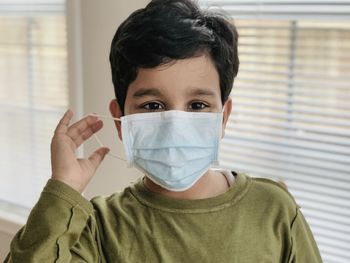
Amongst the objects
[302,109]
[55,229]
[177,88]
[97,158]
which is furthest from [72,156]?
[302,109]

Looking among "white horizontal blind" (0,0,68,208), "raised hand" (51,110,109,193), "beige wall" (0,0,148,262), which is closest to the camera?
"raised hand" (51,110,109,193)

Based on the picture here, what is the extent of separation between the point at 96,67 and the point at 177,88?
0.92 meters

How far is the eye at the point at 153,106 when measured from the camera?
1.21 meters

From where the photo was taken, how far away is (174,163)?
1202 mm

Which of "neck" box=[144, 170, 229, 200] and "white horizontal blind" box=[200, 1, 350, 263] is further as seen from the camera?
"white horizontal blind" box=[200, 1, 350, 263]

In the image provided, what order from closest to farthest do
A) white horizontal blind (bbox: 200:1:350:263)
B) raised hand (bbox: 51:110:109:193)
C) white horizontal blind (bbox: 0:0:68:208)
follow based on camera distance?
raised hand (bbox: 51:110:109:193)
white horizontal blind (bbox: 200:1:350:263)
white horizontal blind (bbox: 0:0:68:208)

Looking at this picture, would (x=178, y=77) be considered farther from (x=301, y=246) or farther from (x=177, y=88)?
(x=301, y=246)

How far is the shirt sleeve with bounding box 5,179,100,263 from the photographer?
113 cm

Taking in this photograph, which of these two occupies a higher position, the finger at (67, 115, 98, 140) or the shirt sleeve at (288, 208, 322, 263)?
the finger at (67, 115, 98, 140)

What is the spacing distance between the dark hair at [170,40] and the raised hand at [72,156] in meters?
0.11

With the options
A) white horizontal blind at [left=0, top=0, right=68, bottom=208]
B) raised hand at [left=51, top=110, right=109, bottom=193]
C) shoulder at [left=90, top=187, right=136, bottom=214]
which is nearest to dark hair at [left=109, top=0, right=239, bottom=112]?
raised hand at [left=51, top=110, right=109, bottom=193]

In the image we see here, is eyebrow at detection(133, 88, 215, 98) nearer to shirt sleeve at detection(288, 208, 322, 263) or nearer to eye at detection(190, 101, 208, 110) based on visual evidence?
eye at detection(190, 101, 208, 110)

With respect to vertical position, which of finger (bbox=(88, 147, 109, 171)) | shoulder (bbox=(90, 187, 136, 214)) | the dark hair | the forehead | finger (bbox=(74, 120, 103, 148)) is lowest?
shoulder (bbox=(90, 187, 136, 214))

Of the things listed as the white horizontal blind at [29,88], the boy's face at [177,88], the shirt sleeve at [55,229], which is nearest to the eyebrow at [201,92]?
the boy's face at [177,88]
